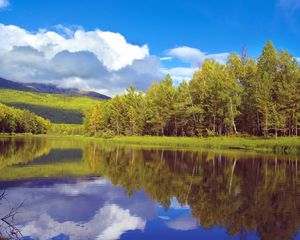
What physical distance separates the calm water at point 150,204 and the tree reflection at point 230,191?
4 cm

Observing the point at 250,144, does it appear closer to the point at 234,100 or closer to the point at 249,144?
the point at 249,144

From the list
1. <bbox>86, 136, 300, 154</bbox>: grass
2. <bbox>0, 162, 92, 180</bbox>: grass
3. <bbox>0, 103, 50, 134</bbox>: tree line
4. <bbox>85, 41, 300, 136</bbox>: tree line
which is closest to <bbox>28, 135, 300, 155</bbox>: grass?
<bbox>86, 136, 300, 154</bbox>: grass

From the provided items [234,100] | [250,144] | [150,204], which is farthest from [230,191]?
[234,100]

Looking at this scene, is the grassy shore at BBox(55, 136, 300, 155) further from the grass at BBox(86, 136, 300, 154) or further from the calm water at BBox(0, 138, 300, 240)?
the calm water at BBox(0, 138, 300, 240)

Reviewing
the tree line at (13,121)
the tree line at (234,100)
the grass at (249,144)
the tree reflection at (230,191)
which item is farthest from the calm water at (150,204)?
the tree line at (13,121)

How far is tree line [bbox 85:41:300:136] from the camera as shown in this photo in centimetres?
7179

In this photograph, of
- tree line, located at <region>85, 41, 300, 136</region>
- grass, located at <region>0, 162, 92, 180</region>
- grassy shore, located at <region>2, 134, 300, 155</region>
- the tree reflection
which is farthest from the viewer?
tree line, located at <region>85, 41, 300, 136</region>

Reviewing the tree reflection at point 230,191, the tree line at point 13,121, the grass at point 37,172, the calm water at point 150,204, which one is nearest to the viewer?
the calm water at point 150,204

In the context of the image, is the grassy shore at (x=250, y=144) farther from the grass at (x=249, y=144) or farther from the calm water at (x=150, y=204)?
the calm water at (x=150, y=204)

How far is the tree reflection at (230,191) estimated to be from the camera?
52.5 ft

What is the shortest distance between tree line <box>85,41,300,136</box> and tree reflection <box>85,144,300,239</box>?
35789 millimetres

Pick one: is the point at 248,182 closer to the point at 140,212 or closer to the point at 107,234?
the point at 140,212

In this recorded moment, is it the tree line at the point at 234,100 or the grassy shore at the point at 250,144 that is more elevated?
the tree line at the point at 234,100

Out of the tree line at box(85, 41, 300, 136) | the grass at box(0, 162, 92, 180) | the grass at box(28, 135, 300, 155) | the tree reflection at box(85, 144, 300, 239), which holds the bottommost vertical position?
the grass at box(0, 162, 92, 180)
